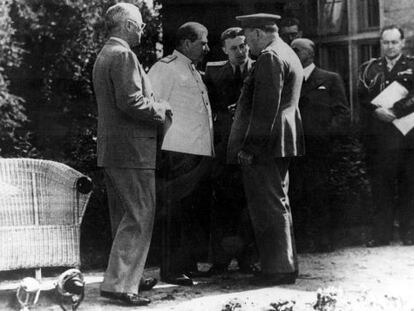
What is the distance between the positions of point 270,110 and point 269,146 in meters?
0.26

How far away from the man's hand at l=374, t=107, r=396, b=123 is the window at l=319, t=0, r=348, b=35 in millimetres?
1365

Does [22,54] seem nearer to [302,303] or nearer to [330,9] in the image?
[330,9]

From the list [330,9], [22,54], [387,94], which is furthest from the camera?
[22,54]

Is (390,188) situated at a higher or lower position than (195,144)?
lower

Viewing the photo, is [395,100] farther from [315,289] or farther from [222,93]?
[315,289]

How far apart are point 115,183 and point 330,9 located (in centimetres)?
393

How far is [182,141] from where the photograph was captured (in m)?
5.65

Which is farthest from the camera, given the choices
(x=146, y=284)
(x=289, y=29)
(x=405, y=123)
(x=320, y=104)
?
(x=289, y=29)

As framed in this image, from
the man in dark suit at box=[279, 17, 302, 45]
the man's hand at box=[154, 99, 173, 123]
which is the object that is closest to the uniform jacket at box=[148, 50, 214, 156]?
the man's hand at box=[154, 99, 173, 123]

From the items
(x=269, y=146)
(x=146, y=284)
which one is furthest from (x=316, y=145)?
(x=146, y=284)

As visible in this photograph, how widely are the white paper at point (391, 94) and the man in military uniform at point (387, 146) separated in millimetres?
43

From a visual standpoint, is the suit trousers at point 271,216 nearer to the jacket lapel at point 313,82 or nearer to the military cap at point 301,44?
the jacket lapel at point 313,82

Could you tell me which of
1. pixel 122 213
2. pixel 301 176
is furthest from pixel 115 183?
pixel 301 176

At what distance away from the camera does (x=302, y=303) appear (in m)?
5.04
